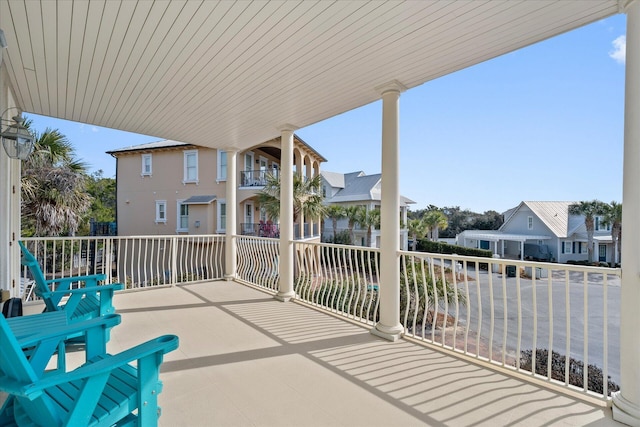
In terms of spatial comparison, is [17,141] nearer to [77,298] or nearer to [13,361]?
[77,298]

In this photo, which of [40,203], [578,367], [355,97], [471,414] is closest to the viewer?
[471,414]

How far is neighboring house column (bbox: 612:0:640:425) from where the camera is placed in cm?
188

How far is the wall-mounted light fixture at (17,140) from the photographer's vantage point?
261 cm

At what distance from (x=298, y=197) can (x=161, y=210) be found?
23.2 ft

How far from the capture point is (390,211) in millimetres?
3340

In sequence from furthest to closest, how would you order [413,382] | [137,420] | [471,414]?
1. [413,382]
2. [471,414]
3. [137,420]

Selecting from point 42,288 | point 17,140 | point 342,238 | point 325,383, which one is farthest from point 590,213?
point 17,140

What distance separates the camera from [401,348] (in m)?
3.04

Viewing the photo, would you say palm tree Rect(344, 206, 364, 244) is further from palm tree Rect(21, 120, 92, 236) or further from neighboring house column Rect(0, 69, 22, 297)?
neighboring house column Rect(0, 69, 22, 297)

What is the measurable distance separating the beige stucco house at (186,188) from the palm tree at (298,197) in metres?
0.67

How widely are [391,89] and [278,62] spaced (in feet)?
4.17

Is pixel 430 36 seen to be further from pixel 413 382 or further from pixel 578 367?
pixel 578 367

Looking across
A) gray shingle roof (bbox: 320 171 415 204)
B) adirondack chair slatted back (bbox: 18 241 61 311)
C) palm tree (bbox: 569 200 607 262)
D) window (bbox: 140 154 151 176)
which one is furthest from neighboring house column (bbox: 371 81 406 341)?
palm tree (bbox: 569 200 607 262)

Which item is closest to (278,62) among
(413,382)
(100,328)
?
(100,328)
